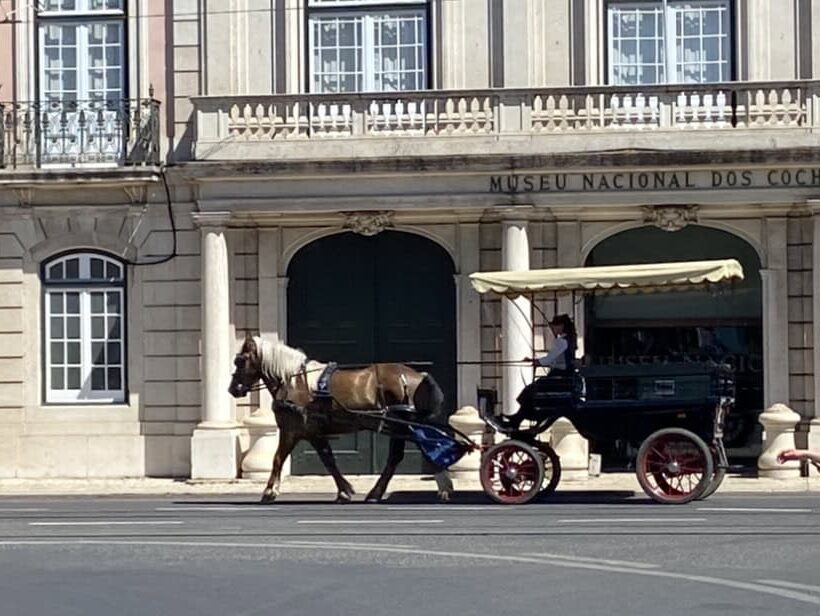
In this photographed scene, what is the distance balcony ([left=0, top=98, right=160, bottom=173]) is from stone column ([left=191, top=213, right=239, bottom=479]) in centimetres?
167

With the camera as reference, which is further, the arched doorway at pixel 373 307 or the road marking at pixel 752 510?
the arched doorway at pixel 373 307

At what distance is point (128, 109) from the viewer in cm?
2711

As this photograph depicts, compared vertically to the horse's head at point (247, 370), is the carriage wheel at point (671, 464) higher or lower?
lower

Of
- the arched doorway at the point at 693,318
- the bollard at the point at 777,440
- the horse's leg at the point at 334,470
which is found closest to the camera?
the horse's leg at the point at 334,470

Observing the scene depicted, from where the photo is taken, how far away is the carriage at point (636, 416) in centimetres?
2030

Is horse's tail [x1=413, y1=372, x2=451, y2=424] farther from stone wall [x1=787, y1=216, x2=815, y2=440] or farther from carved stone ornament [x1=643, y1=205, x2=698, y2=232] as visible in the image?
stone wall [x1=787, y1=216, x2=815, y2=440]

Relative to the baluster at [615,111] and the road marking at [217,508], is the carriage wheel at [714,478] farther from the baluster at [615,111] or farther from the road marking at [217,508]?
the baluster at [615,111]

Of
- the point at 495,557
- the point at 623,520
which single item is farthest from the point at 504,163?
the point at 495,557

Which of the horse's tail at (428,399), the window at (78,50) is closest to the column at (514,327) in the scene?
the horse's tail at (428,399)

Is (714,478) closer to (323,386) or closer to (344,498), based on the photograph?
(344,498)

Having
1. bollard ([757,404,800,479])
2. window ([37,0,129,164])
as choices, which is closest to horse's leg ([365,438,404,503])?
bollard ([757,404,800,479])

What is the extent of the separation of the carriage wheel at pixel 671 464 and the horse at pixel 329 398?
2394mm

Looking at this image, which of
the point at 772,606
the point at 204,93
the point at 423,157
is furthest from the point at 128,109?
the point at 772,606

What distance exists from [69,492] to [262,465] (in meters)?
2.67
